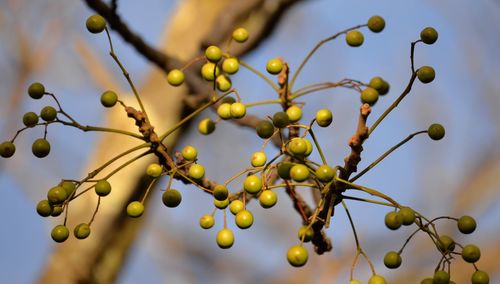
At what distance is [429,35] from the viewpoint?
5.02 feet

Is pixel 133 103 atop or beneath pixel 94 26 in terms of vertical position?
atop

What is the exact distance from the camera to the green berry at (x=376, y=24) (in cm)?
171

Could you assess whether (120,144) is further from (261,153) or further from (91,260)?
(261,153)

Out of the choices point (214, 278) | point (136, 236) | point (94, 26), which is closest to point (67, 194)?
point (94, 26)

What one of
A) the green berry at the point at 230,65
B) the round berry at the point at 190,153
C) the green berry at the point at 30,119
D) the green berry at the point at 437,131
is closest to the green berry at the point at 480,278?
the green berry at the point at 437,131

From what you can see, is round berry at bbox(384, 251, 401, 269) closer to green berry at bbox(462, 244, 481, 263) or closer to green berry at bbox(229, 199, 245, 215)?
green berry at bbox(462, 244, 481, 263)

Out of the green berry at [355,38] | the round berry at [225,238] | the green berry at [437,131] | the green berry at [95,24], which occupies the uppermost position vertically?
the green berry at [95,24]

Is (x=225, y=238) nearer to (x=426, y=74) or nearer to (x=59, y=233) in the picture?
(x=59, y=233)

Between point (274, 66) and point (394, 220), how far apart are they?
583 mm

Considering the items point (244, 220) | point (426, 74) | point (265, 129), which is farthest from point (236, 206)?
point (426, 74)

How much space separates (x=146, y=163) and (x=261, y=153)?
84.5 inches

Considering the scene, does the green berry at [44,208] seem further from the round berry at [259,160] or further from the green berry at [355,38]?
the green berry at [355,38]

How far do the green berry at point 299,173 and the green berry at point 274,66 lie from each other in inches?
18.5

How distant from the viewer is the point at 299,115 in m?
1.57
